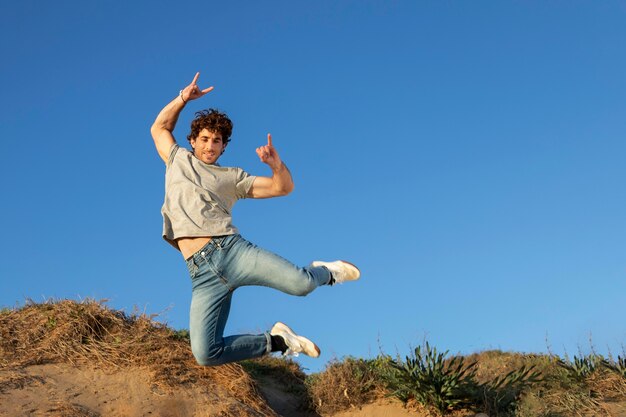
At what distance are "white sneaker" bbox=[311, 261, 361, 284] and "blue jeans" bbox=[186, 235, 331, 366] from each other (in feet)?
0.39

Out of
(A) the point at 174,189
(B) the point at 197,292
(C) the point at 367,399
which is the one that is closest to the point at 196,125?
(A) the point at 174,189

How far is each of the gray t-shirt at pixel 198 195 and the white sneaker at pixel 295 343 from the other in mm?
1211

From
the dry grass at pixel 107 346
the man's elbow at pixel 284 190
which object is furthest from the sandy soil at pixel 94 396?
the man's elbow at pixel 284 190

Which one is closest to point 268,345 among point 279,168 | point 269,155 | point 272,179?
point 272,179

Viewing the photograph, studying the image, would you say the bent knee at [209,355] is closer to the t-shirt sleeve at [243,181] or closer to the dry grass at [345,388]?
the t-shirt sleeve at [243,181]

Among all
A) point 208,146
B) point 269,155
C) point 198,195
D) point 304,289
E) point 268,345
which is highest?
point 208,146

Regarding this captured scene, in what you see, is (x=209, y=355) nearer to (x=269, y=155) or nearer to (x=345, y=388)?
(x=269, y=155)

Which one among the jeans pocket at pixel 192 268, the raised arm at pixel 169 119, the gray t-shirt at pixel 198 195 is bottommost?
the jeans pocket at pixel 192 268

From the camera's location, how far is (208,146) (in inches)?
261

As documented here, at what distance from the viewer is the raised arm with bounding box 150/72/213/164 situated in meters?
6.80

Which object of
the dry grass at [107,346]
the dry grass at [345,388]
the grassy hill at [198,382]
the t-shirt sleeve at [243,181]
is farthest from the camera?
the dry grass at [345,388]

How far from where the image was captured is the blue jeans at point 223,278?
5.80 m

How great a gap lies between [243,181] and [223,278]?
1.15m

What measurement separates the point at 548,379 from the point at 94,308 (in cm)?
752
